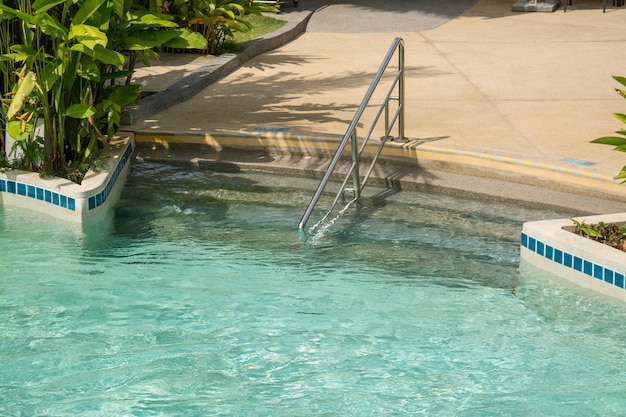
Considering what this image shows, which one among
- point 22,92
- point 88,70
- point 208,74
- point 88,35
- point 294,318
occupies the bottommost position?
point 294,318

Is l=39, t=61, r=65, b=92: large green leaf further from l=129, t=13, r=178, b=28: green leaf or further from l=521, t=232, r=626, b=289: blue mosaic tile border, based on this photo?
l=521, t=232, r=626, b=289: blue mosaic tile border

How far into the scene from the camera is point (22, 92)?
7.15 meters

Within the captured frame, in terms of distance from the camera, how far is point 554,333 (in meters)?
5.85

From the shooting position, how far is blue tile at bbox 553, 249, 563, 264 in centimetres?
632

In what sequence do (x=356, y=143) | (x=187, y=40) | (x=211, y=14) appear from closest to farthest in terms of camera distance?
(x=187, y=40) < (x=356, y=143) < (x=211, y=14)

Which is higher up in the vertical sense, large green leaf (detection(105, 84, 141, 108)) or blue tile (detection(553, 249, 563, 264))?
large green leaf (detection(105, 84, 141, 108))

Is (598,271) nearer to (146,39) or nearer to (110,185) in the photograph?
(146,39)

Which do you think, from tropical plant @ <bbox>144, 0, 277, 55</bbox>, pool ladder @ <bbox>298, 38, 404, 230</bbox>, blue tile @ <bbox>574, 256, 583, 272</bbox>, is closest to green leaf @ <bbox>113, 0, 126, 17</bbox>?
pool ladder @ <bbox>298, 38, 404, 230</bbox>

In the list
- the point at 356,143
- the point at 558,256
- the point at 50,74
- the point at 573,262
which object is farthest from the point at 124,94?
the point at 573,262

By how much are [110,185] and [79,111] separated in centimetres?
80

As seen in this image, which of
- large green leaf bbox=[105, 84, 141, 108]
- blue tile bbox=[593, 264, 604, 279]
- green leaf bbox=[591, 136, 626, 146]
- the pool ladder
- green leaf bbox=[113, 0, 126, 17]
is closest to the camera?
green leaf bbox=[591, 136, 626, 146]

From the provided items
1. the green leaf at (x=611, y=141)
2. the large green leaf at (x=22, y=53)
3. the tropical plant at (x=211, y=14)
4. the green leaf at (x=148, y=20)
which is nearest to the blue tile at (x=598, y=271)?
the green leaf at (x=611, y=141)

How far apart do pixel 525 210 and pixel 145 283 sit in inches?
110

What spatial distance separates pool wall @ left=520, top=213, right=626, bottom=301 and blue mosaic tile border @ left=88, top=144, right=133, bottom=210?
288cm
